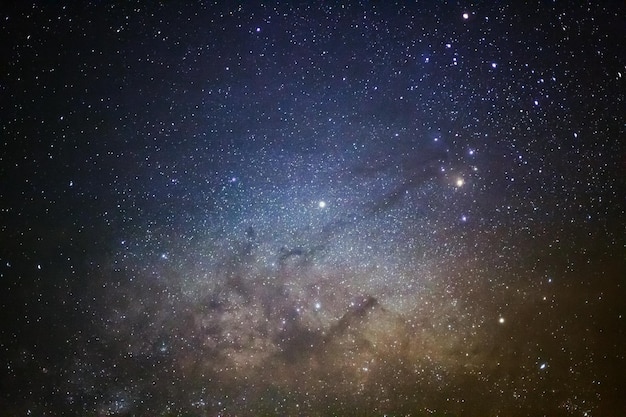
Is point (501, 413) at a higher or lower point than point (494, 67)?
lower

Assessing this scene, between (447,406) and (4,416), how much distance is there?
4880 mm

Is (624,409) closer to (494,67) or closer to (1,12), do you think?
(494,67)

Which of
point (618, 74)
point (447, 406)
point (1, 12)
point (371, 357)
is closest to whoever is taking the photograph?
point (1, 12)

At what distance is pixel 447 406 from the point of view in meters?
4.30

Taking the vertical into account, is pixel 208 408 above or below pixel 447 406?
above

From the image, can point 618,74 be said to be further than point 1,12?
Yes

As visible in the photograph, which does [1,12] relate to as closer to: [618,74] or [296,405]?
[296,405]

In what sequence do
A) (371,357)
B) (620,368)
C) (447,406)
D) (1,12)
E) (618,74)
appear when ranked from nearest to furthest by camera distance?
(1,12)
(618,74)
(371,357)
(447,406)
(620,368)

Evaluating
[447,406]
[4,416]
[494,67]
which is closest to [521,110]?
[494,67]

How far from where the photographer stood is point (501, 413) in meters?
4.37

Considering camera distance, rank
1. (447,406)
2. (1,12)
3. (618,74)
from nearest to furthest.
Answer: (1,12), (618,74), (447,406)

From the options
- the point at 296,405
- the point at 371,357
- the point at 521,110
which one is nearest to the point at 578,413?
the point at 371,357

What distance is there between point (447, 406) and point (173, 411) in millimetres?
3087

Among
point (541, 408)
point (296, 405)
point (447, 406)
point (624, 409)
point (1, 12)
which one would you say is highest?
point (1, 12)
